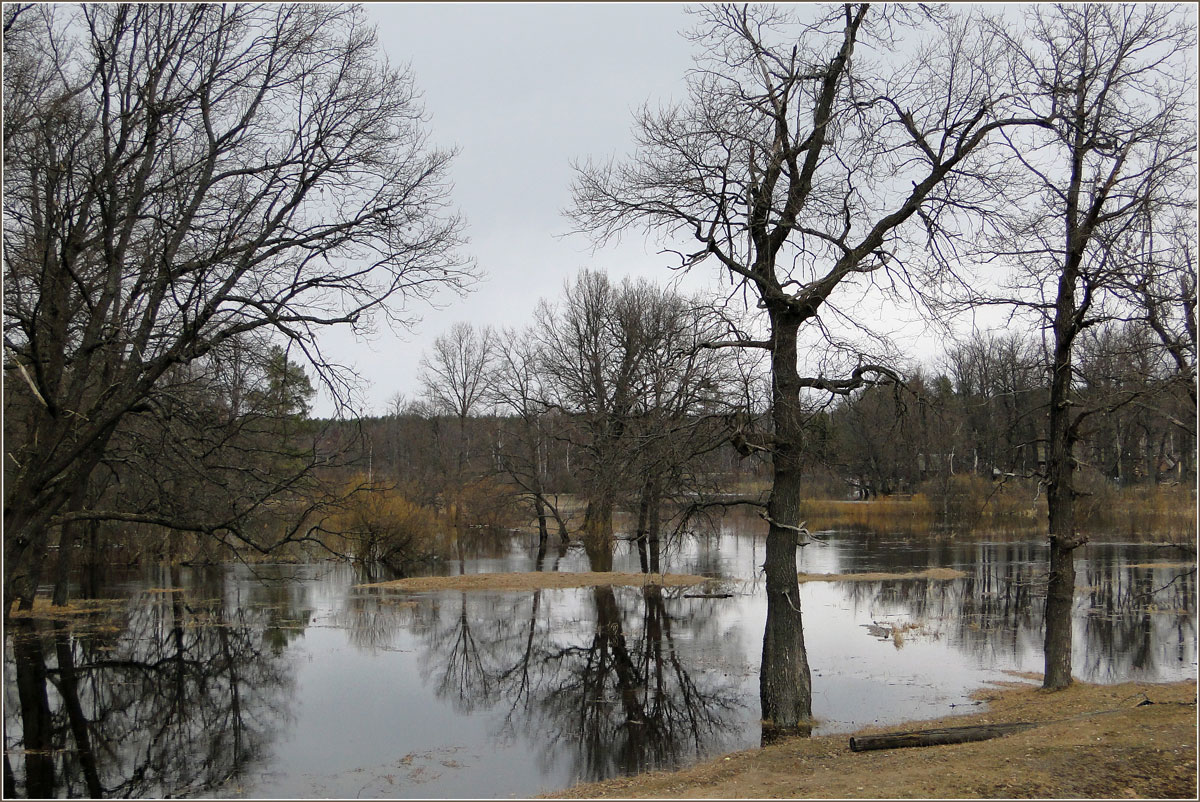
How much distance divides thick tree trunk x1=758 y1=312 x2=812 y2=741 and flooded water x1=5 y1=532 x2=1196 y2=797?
28.1 inches

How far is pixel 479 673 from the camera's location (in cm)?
1917

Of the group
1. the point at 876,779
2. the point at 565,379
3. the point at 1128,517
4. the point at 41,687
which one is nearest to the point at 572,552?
the point at 565,379

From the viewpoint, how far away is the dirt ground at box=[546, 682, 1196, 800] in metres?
8.30

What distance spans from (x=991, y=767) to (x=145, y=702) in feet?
45.7

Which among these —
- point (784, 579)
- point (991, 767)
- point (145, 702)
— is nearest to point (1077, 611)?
point (784, 579)

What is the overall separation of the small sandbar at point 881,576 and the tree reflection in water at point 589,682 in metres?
5.94

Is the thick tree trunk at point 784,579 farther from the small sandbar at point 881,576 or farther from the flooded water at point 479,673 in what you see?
the small sandbar at point 881,576

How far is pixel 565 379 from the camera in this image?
44750 millimetres

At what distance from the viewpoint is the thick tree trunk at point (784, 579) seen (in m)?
13.7

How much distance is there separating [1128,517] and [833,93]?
38.1 meters

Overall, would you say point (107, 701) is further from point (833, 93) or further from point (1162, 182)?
point (1162, 182)

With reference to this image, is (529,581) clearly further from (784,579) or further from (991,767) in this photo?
(991,767)

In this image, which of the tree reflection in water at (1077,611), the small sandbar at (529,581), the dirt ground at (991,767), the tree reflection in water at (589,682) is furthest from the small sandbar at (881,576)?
the dirt ground at (991,767)

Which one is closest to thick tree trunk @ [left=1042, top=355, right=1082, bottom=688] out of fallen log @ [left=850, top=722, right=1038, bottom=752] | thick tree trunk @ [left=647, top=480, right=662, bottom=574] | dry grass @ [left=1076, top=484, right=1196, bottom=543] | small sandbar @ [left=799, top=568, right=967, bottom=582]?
fallen log @ [left=850, top=722, right=1038, bottom=752]
